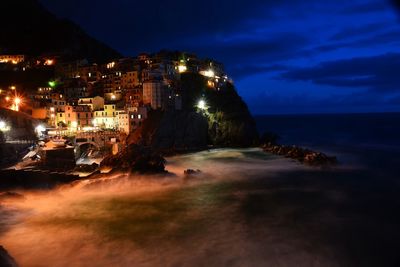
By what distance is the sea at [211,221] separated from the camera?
16797mm

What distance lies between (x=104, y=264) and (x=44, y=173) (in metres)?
15.5

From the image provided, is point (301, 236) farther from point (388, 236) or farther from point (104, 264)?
point (104, 264)

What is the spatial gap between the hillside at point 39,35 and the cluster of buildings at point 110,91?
1457 cm

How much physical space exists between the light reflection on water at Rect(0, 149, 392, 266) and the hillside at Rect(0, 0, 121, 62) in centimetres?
5879

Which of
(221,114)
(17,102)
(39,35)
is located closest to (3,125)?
(17,102)

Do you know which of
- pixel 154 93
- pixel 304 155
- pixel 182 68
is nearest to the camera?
pixel 304 155

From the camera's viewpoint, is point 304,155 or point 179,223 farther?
point 304,155

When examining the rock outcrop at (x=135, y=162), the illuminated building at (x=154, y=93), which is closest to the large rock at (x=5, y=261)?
the rock outcrop at (x=135, y=162)

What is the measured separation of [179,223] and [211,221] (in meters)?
2.07

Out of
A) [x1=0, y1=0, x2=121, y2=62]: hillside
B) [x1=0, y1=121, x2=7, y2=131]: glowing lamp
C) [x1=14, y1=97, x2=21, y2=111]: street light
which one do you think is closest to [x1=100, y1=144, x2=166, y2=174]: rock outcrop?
[x1=0, y1=121, x2=7, y2=131]: glowing lamp

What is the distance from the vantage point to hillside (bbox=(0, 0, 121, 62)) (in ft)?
283

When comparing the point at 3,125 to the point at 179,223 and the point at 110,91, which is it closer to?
the point at 110,91

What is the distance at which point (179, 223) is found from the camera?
2162 cm

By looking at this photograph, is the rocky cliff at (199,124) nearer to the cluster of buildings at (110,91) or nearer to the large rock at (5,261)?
the cluster of buildings at (110,91)
